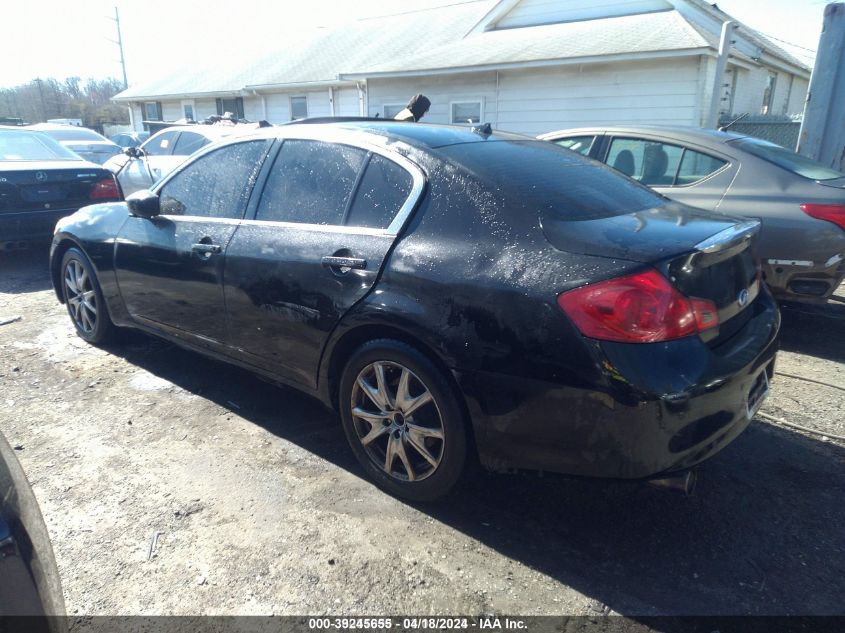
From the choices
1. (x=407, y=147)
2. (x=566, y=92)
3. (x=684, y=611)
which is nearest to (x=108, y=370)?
(x=407, y=147)

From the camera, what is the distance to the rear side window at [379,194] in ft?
9.44

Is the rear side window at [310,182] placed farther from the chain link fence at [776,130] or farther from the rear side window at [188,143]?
the chain link fence at [776,130]

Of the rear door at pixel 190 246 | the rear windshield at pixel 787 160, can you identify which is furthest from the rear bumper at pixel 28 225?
the rear windshield at pixel 787 160

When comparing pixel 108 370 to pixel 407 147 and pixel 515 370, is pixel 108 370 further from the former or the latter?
pixel 515 370

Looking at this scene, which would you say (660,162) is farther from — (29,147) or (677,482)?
(29,147)

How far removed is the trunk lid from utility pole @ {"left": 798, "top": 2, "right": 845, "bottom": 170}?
8586 mm

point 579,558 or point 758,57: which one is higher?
point 758,57

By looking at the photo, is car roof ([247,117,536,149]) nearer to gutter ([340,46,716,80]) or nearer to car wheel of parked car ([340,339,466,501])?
car wheel of parked car ([340,339,466,501])

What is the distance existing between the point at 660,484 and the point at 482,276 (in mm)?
1065

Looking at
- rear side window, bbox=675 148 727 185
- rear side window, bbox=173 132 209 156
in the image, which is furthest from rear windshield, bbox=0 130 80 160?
rear side window, bbox=675 148 727 185

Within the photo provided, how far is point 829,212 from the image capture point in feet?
14.6

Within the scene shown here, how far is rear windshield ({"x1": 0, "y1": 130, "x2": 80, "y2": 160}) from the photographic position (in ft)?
24.2

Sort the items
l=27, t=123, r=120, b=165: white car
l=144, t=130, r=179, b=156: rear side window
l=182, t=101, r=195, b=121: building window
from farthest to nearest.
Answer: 1. l=182, t=101, r=195, b=121: building window
2. l=27, t=123, r=120, b=165: white car
3. l=144, t=130, r=179, b=156: rear side window

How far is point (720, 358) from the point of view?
7.75 ft
